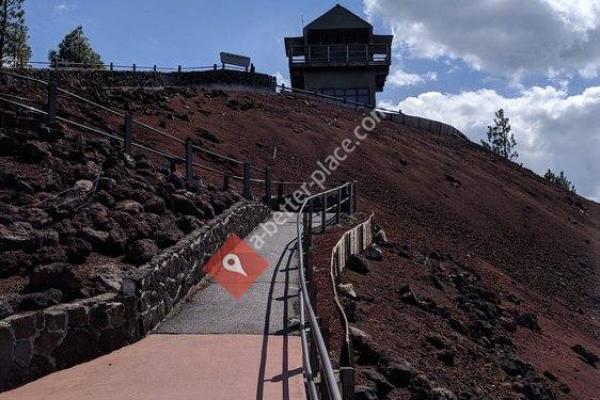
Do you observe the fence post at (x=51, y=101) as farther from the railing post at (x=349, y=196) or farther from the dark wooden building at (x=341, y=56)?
the dark wooden building at (x=341, y=56)

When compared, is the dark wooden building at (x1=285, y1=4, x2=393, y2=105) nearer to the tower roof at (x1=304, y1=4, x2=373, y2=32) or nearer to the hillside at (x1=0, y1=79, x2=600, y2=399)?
the tower roof at (x1=304, y1=4, x2=373, y2=32)

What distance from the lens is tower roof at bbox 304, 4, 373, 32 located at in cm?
5453

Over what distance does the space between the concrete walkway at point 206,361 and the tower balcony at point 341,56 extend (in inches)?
1738

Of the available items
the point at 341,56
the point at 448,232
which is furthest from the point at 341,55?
the point at 448,232

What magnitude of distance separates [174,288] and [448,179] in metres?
28.8

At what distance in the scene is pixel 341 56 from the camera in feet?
176

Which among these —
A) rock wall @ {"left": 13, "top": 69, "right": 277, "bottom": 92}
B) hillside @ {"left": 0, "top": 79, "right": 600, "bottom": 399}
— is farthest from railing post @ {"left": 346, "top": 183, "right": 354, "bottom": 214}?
rock wall @ {"left": 13, "top": 69, "right": 277, "bottom": 92}

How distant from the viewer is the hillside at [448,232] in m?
13.0

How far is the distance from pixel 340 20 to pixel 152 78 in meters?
19.0

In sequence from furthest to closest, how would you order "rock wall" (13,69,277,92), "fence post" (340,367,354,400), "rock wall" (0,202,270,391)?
1. "rock wall" (13,69,277,92)
2. "rock wall" (0,202,270,391)
3. "fence post" (340,367,354,400)

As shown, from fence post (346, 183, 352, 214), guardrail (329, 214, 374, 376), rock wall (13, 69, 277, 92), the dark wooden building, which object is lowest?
guardrail (329, 214, 374, 376)

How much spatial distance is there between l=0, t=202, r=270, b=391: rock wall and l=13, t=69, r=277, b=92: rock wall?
997 inches

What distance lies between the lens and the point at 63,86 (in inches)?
1254

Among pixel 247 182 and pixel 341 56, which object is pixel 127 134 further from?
pixel 341 56
